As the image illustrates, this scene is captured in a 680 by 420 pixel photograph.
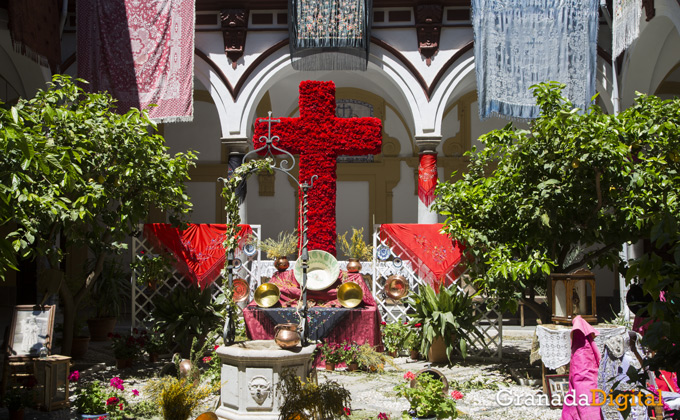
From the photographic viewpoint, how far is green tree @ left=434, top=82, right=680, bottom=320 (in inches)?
278

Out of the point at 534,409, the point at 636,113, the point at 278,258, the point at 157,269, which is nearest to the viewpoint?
the point at 534,409

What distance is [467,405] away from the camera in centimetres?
676

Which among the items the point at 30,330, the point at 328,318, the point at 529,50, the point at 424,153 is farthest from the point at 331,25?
the point at 30,330

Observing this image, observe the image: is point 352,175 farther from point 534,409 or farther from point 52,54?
point 534,409

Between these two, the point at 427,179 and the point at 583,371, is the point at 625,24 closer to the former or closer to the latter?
A: the point at 427,179

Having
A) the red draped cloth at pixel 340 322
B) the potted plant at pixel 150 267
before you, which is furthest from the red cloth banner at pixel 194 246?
the red draped cloth at pixel 340 322

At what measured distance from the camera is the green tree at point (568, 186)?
7.07 m

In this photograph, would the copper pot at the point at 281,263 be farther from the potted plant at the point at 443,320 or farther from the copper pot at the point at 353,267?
the potted plant at the point at 443,320

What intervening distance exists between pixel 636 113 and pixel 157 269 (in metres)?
6.51

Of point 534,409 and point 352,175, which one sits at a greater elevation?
point 352,175

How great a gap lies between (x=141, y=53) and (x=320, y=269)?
19.9 feet

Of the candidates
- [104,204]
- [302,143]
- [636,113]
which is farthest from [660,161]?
[104,204]

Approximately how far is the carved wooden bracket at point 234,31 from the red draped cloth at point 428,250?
5.05 meters

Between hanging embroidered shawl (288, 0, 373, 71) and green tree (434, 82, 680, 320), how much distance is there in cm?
523
